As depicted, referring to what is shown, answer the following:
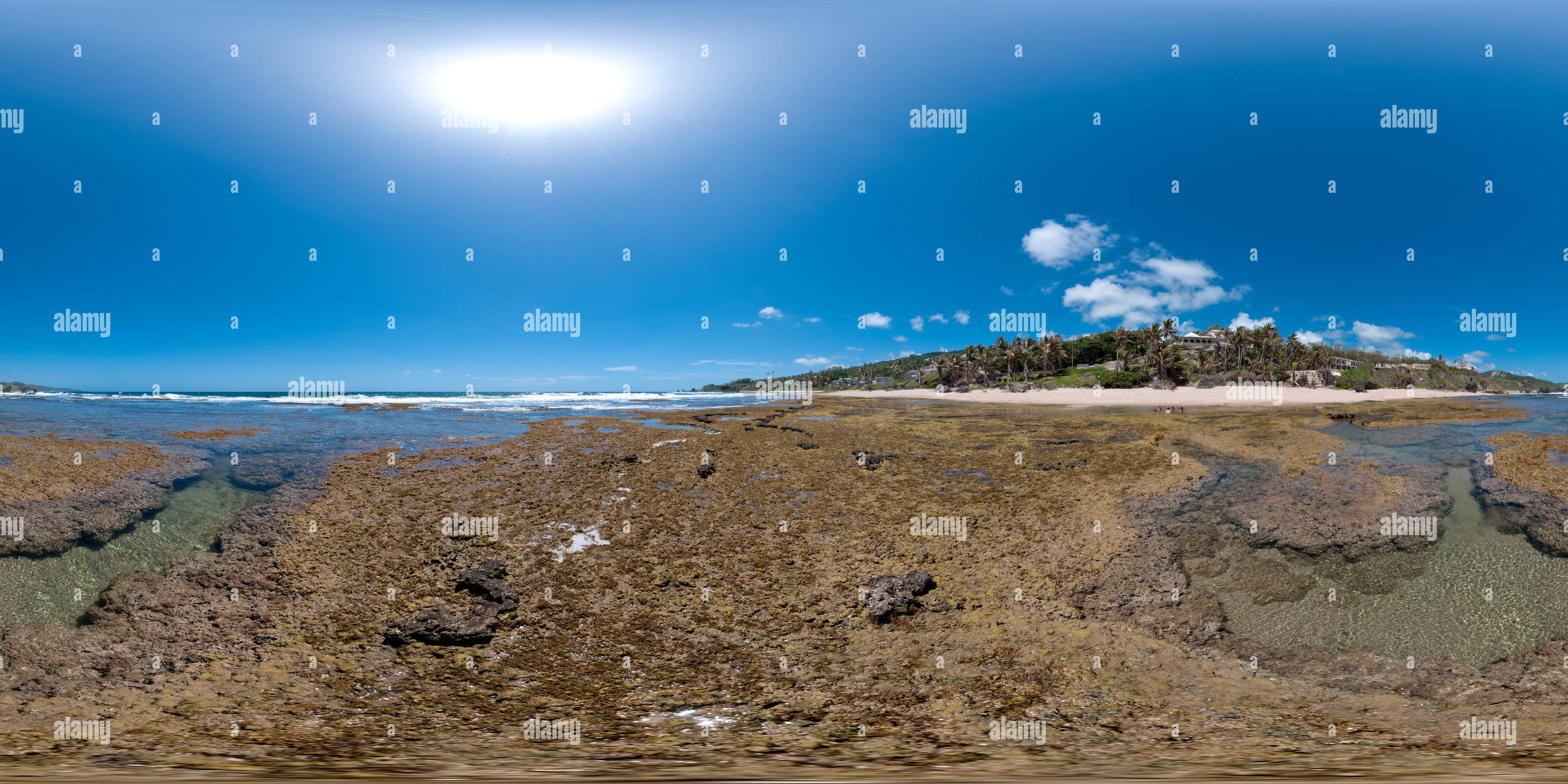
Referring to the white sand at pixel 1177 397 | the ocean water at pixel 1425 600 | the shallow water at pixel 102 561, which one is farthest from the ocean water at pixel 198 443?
the white sand at pixel 1177 397

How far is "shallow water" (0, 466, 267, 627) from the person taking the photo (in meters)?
7.19

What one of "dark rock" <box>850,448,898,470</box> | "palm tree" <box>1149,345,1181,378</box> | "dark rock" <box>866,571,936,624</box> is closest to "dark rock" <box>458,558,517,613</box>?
"dark rock" <box>866,571,936,624</box>

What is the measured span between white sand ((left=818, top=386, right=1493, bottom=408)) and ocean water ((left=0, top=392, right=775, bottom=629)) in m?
45.4

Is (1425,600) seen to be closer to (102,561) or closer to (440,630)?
(440,630)

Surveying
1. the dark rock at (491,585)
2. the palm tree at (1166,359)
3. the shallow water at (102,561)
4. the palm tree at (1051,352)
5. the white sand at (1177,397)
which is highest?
the palm tree at (1051,352)

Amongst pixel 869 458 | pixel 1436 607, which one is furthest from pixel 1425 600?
pixel 869 458

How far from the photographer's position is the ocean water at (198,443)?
7703 millimetres

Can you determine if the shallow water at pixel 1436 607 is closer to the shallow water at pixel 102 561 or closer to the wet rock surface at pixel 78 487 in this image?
the shallow water at pixel 102 561

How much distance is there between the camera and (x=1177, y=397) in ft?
197

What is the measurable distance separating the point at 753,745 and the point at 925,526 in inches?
285

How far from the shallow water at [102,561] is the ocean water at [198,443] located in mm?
17

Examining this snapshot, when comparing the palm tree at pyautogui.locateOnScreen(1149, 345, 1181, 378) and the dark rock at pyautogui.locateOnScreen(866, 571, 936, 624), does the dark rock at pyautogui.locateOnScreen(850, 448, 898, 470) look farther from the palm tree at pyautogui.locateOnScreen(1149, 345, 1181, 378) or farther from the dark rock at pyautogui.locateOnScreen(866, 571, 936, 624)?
the palm tree at pyautogui.locateOnScreen(1149, 345, 1181, 378)

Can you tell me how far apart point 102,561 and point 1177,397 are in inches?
3034

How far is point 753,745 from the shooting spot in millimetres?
4867
